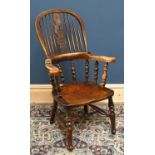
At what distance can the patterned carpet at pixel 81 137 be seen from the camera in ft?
6.63

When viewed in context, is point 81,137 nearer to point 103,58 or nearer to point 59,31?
point 103,58

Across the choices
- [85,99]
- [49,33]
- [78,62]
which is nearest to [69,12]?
[49,33]

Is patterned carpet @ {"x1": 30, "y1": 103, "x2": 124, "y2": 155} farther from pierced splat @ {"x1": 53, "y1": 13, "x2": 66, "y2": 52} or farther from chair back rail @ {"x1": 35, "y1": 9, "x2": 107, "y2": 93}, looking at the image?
pierced splat @ {"x1": 53, "y1": 13, "x2": 66, "y2": 52}

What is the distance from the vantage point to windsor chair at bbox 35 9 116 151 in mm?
1976

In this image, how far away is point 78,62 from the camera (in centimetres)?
280

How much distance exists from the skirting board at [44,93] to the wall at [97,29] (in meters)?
0.06

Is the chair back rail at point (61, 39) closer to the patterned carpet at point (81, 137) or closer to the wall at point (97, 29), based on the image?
the wall at point (97, 29)

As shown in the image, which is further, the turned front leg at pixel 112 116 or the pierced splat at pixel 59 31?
the pierced splat at pixel 59 31

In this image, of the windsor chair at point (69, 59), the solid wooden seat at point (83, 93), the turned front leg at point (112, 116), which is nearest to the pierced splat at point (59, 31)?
the windsor chair at point (69, 59)

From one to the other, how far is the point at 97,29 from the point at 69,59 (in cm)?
62

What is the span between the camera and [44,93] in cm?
287

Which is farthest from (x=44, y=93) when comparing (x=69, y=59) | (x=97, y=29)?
(x=97, y=29)
